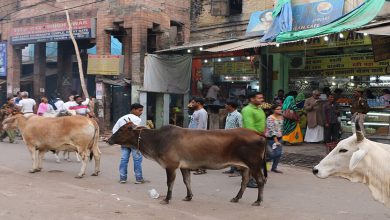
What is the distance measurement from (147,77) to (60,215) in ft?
34.7

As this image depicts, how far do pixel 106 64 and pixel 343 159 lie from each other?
1362 centimetres

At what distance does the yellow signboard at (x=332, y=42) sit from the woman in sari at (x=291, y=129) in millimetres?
1869

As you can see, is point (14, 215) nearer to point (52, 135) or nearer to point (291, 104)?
point (52, 135)

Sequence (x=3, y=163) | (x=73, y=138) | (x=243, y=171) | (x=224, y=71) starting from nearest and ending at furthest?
(x=243, y=171) → (x=73, y=138) → (x=3, y=163) → (x=224, y=71)

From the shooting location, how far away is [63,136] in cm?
941

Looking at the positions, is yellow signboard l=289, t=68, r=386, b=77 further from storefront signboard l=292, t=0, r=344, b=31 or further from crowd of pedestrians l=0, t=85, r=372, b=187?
storefront signboard l=292, t=0, r=344, b=31

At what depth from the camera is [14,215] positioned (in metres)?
6.02

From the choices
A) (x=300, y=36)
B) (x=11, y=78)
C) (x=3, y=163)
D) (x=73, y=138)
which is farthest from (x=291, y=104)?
(x=11, y=78)

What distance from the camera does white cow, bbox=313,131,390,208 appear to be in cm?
459

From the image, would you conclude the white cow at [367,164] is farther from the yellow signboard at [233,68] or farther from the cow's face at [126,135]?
the yellow signboard at [233,68]

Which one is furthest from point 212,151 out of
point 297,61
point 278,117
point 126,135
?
point 297,61

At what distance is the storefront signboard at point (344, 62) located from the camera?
13594 mm

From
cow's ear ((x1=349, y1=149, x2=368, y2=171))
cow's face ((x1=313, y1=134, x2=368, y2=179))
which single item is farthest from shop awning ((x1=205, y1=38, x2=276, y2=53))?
cow's ear ((x1=349, y1=149, x2=368, y2=171))

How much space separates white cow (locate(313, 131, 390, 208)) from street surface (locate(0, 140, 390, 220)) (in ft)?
5.03
